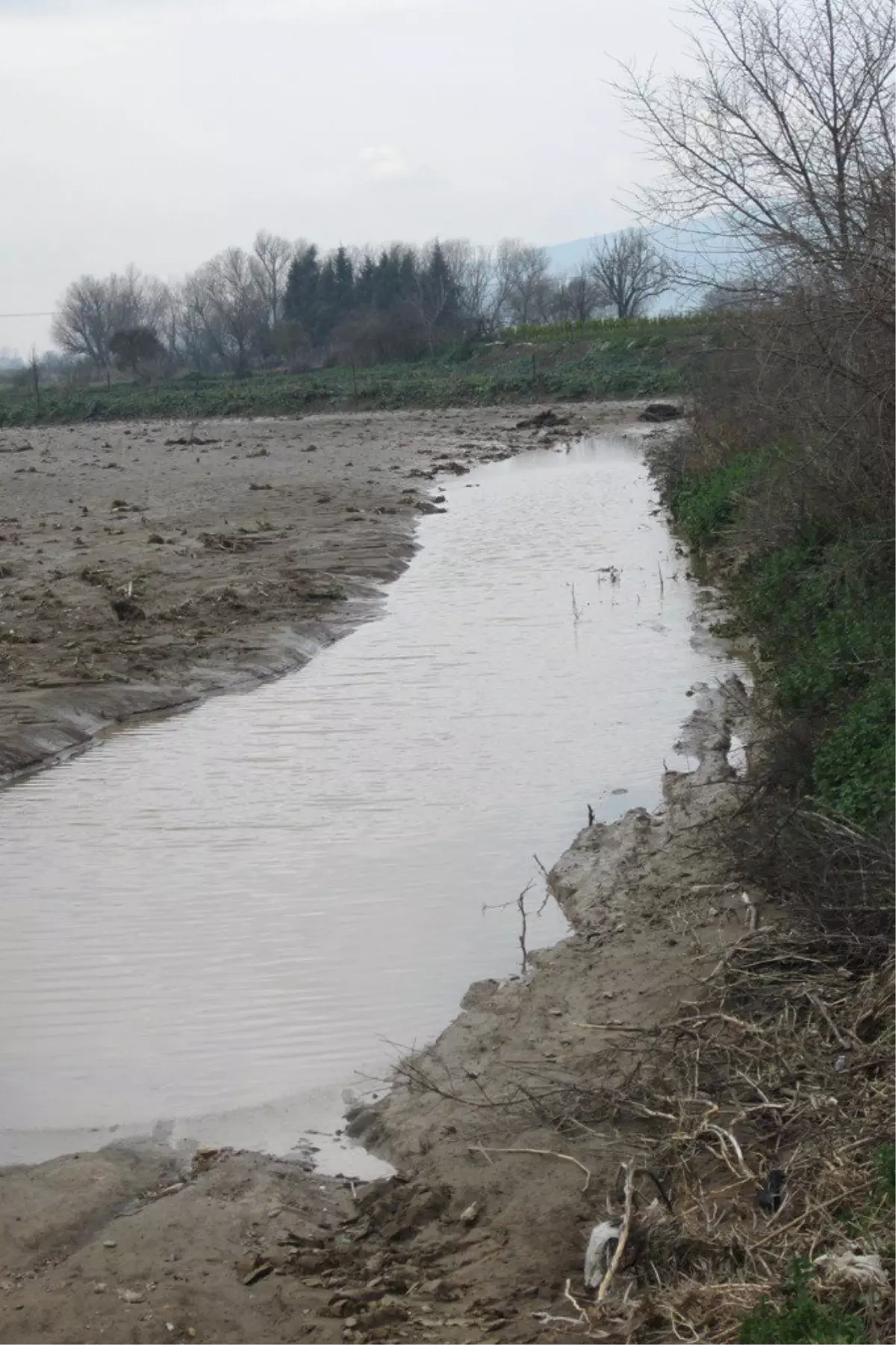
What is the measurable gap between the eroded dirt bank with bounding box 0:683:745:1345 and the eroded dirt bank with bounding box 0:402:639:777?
5727 mm

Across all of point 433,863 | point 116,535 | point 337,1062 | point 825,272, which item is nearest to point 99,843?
point 433,863

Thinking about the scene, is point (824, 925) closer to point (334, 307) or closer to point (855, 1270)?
point (855, 1270)

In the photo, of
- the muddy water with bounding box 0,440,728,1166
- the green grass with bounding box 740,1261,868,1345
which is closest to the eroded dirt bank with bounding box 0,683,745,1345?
the muddy water with bounding box 0,440,728,1166

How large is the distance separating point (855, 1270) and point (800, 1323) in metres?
0.27

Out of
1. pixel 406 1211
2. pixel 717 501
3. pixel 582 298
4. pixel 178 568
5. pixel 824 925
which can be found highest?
pixel 582 298

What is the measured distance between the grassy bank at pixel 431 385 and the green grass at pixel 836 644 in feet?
131

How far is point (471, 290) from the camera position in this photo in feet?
366

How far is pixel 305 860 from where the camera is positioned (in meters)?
8.59

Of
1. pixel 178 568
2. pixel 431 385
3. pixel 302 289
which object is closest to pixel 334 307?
pixel 302 289

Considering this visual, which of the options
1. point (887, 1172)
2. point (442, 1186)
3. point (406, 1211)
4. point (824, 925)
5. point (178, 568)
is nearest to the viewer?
point (887, 1172)

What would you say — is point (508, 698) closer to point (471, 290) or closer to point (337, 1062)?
point (337, 1062)

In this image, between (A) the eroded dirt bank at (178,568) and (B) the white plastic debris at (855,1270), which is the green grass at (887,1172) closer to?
(B) the white plastic debris at (855,1270)

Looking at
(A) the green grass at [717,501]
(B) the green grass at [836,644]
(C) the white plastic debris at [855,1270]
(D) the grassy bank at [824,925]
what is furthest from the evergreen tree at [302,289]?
(C) the white plastic debris at [855,1270]

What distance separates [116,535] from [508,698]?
10.5 meters
